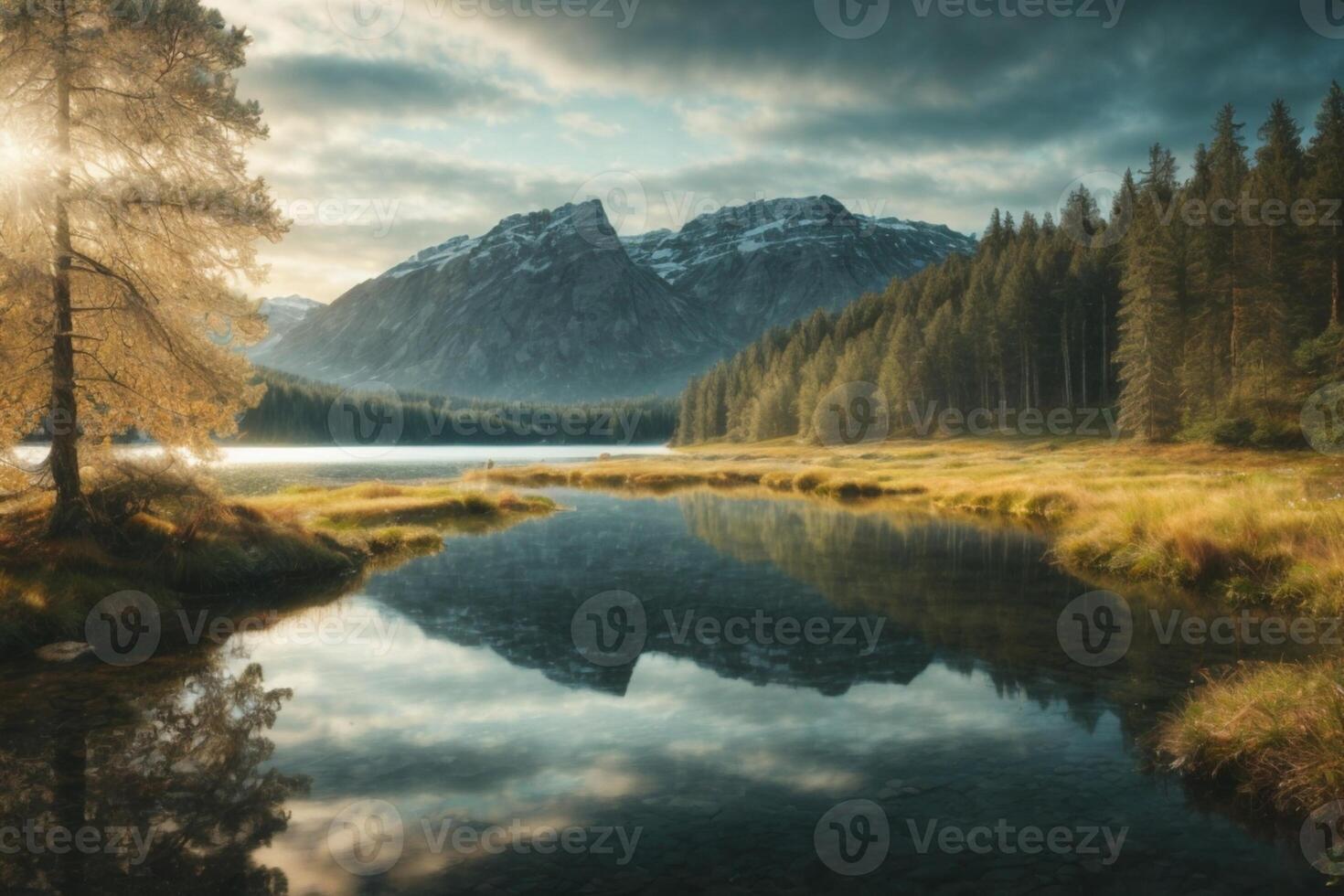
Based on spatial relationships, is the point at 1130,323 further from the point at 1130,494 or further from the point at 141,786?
the point at 141,786

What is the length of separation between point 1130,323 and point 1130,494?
132ft

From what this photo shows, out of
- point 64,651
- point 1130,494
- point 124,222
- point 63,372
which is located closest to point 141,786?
point 64,651

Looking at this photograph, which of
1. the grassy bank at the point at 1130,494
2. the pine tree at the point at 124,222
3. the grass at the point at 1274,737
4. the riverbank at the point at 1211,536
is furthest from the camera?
the grassy bank at the point at 1130,494

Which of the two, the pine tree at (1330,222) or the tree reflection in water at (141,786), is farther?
the pine tree at (1330,222)

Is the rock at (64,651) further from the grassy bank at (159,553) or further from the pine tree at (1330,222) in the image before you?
the pine tree at (1330,222)

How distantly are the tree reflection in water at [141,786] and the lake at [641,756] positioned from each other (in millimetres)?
45

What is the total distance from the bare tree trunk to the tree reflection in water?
621 centimetres

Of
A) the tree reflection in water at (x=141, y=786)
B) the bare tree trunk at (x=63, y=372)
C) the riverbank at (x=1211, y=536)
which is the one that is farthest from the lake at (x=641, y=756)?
the bare tree trunk at (x=63, y=372)

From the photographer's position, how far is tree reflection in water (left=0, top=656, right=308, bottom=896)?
7.13m

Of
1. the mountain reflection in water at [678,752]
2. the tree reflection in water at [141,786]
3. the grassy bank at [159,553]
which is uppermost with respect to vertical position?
the grassy bank at [159,553]

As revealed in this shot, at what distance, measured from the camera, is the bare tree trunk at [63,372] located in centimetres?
1661

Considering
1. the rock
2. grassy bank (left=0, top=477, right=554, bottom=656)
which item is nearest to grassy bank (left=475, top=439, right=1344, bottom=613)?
grassy bank (left=0, top=477, right=554, bottom=656)

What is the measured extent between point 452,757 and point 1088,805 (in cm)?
773

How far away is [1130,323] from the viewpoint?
61188 millimetres
